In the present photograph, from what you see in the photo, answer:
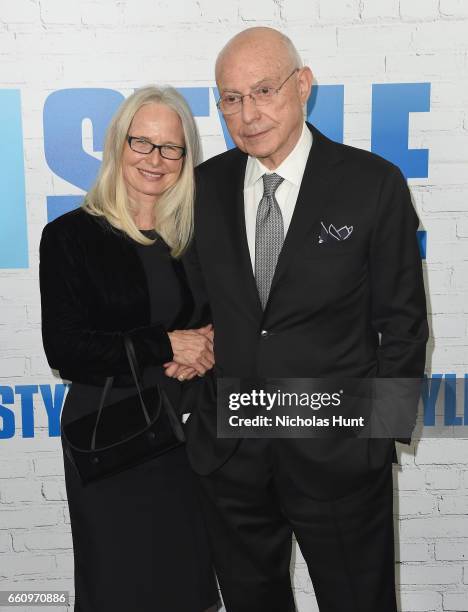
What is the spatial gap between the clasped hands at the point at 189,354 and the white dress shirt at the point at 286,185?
36cm

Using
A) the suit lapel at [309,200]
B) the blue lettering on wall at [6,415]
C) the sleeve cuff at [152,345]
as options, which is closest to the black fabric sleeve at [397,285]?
the suit lapel at [309,200]

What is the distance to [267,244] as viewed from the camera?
7.10 ft

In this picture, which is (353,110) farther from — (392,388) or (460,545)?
(460,545)

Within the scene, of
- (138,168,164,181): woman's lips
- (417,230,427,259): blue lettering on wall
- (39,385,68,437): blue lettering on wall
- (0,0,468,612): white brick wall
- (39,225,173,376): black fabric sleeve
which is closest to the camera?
(39,225,173,376): black fabric sleeve

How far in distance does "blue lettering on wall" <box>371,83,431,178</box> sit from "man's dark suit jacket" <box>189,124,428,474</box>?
3.17 ft

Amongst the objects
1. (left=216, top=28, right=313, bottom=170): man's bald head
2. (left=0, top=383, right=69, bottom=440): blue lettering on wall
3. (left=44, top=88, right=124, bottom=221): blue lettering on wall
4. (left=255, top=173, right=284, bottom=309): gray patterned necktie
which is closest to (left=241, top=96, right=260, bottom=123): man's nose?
(left=216, top=28, right=313, bottom=170): man's bald head

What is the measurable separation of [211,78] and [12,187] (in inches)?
38.1

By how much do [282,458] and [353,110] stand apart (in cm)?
161

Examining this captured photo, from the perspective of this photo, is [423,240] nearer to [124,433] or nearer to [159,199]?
[159,199]

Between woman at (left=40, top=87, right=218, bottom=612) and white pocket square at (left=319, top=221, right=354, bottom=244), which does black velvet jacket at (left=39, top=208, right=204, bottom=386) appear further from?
white pocket square at (left=319, top=221, right=354, bottom=244)

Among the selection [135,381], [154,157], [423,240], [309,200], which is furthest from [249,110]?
[423,240]

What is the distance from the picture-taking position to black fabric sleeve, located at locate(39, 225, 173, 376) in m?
2.32

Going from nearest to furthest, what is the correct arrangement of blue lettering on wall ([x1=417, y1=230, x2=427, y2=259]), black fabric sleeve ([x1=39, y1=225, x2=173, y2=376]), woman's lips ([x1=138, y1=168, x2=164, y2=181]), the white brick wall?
black fabric sleeve ([x1=39, y1=225, x2=173, y2=376])
woman's lips ([x1=138, y1=168, x2=164, y2=181])
the white brick wall
blue lettering on wall ([x1=417, y1=230, x2=427, y2=259])

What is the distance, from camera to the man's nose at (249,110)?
2.12 m
